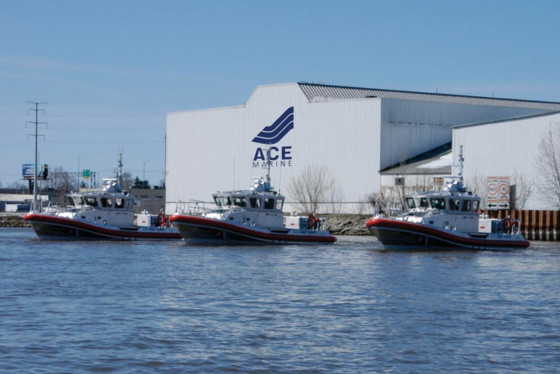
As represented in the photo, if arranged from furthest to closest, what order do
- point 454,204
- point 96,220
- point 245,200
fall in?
point 96,220, point 245,200, point 454,204

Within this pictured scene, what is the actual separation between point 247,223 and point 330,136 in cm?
3170

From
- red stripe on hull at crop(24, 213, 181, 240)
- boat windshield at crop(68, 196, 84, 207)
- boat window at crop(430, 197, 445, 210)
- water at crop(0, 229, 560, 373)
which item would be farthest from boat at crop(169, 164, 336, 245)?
water at crop(0, 229, 560, 373)

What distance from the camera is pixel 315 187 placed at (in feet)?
288

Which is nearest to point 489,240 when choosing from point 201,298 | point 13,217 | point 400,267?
point 400,267

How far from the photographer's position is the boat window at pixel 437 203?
2112 inches

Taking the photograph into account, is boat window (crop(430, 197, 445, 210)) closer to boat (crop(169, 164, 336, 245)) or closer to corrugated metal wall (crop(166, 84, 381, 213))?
boat (crop(169, 164, 336, 245))

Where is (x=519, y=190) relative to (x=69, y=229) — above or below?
above

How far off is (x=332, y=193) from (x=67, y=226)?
34790 mm

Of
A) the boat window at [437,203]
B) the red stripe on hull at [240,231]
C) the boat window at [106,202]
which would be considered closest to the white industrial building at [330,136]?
the boat window at [437,203]

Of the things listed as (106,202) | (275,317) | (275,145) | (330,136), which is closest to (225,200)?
(106,202)

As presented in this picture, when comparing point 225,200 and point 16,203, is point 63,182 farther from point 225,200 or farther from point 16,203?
point 225,200

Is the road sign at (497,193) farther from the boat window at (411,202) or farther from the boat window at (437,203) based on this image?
the boat window at (437,203)

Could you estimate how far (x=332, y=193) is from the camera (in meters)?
88.1

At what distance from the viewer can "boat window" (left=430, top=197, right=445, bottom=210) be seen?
176 ft
